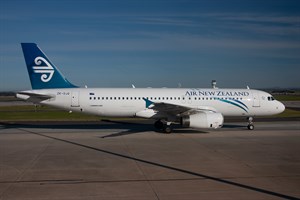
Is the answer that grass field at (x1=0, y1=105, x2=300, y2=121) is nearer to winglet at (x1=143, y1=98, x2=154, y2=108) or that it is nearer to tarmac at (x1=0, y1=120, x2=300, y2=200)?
winglet at (x1=143, y1=98, x2=154, y2=108)

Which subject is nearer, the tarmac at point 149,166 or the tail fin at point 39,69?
the tarmac at point 149,166

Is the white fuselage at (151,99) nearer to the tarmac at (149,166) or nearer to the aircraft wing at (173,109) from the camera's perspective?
the aircraft wing at (173,109)

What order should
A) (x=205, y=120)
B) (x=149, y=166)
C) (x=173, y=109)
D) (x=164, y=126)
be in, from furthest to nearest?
1. (x=164, y=126)
2. (x=173, y=109)
3. (x=205, y=120)
4. (x=149, y=166)

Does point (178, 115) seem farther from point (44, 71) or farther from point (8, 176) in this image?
point (8, 176)

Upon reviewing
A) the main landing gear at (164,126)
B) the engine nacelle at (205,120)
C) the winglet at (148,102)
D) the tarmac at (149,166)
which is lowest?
the tarmac at (149,166)

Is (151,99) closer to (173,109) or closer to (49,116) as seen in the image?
(173,109)

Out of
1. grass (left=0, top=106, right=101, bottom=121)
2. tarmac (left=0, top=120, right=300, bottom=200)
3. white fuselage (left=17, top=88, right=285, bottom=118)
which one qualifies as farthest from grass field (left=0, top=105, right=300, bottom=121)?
tarmac (left=0, top=120, right=300, bottom=200)

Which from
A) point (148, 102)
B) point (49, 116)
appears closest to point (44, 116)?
point (49, 116)

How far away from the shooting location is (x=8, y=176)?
1023cm

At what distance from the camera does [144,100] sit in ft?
72.5

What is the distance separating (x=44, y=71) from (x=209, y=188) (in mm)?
15924

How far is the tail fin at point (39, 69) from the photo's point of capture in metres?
21.2

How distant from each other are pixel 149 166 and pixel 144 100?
10723 millimetres

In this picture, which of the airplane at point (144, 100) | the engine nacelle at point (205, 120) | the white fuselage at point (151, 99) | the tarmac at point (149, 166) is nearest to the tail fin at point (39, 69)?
the airplane at point (144, 100)
